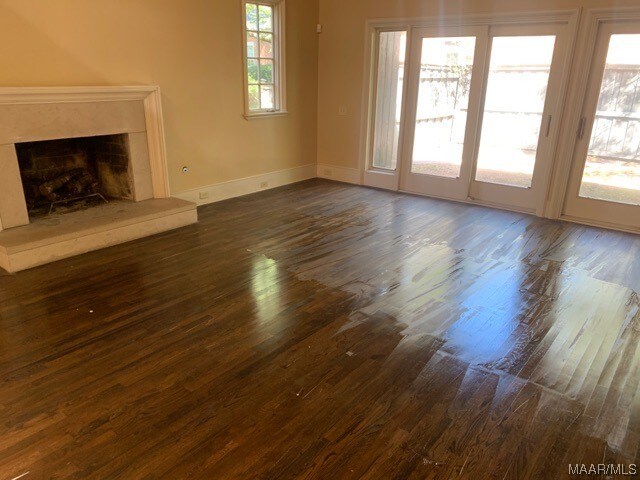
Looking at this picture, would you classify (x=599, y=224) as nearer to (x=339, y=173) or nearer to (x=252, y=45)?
(x=339, y=173)

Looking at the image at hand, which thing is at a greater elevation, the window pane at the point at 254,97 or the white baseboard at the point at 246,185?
the window pane at the point at 254,97

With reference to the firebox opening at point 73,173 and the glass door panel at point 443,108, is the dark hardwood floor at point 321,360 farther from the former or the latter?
the glass door panel at point 443,108

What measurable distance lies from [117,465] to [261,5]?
559 cm

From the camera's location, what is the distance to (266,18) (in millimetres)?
5988

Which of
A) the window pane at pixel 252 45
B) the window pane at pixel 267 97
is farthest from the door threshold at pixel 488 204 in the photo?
the window pane at pixel 252 45

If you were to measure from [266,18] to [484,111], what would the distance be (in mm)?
3036

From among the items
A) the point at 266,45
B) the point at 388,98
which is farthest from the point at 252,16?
the point at 388,98

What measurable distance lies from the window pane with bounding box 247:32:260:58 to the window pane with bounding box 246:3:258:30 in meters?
0.08

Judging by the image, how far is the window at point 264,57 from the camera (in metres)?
5.80

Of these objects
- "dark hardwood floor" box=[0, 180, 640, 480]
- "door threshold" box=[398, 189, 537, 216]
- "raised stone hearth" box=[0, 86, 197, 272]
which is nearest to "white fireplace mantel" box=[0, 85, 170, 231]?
"raised stone hearth" box=[0, 86, 197, 272]

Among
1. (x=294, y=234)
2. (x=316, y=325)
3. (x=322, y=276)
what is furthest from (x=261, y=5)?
(x=316, y=325)

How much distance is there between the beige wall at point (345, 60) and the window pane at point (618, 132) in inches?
66.7

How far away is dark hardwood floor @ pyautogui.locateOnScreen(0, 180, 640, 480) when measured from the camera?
1961 mm

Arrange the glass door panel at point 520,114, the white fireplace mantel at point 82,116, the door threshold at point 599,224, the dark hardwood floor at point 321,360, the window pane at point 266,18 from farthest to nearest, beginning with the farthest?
1. the window pane at point 266,18
2. the glass door panel at point 520,114
3. the door threshold at point 599,224
4. the white fireplace mantel at point 82,116
5. the dark hardwood floor at point 321,360
